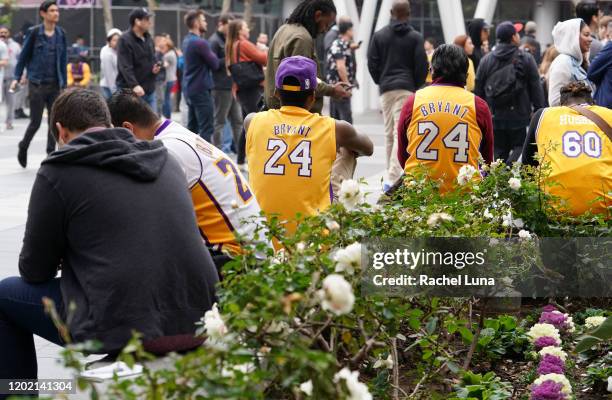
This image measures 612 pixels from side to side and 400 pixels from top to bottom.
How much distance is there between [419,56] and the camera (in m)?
12.6

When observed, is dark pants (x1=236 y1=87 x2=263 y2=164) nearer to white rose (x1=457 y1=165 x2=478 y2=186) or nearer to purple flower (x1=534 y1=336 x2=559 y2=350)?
white rose (x1=457 y1=165 x2=478 y2=186)

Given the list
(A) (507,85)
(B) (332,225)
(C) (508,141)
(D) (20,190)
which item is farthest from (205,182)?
(D) (20,190)

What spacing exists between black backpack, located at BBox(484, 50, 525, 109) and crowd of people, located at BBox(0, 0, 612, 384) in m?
0.01

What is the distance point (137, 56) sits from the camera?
13336 millimetres

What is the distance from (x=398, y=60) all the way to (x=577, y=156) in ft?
20.3

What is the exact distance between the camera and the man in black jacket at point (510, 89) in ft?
35.8

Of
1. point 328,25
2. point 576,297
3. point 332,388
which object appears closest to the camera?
point 332,388

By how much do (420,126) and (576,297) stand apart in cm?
144

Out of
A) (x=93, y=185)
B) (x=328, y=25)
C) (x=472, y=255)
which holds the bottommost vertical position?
(x=472, y=255)

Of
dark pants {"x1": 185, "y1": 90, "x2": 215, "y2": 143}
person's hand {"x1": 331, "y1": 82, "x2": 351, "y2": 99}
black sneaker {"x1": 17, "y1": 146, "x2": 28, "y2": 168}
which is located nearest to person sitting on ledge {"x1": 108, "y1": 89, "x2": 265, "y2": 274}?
person's hand {"x1": 331, "y1": 82, "x2": 351, "y2": 99}

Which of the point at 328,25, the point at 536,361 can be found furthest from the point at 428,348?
the point at 328,25

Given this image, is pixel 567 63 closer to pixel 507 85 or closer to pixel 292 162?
pixel 507 85

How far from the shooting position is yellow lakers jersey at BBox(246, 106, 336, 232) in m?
6.09

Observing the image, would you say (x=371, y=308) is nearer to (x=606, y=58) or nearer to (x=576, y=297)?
(x=576, y=297)
